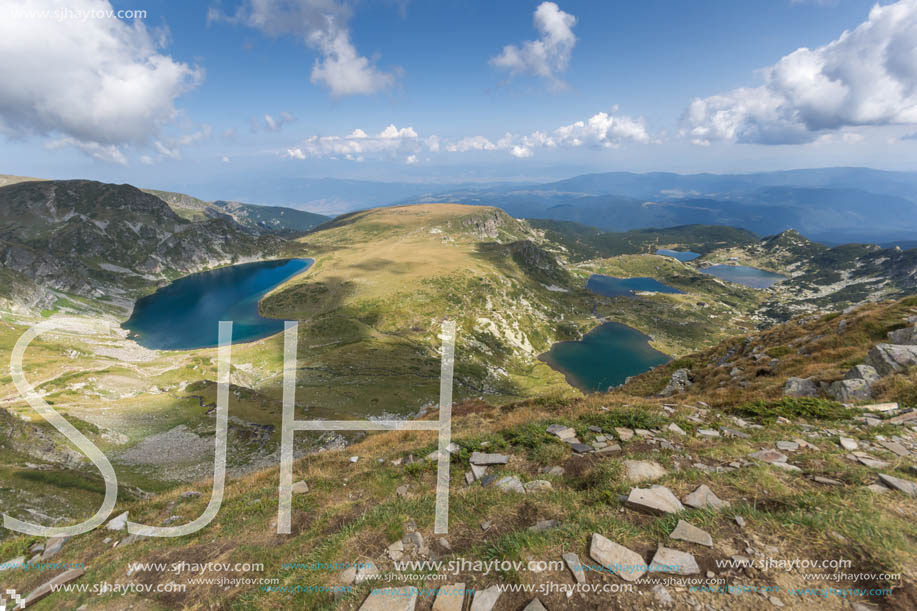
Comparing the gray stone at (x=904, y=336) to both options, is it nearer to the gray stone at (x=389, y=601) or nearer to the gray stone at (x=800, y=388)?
the gray stone at (x=800, y=388)

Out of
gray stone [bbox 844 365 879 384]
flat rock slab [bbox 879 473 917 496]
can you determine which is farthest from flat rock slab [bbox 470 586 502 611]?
gray stone [bbox 844 365 879 384]

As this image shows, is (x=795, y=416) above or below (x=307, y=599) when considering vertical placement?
below

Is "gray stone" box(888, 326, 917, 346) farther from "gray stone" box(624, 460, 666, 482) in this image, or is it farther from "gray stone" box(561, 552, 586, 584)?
"gray stone" box(561, 552, 586, 584)

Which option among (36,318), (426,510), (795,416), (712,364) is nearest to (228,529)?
(426,510)

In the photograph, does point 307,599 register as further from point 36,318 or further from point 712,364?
point 36,318

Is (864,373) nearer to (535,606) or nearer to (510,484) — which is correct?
(510,484)

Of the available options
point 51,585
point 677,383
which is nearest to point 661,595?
point 51,585
